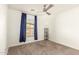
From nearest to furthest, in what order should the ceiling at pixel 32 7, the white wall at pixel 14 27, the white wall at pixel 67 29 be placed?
the ceiling at pixel 32 7 < the white wall at pixel 14 27 < the white wall at pixel 67 29

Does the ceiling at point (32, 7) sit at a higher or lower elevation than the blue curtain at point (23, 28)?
higher

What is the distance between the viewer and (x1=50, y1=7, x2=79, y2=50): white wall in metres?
1.74

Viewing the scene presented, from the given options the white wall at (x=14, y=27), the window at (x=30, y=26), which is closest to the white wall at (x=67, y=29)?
the window at (x=30, y=26)

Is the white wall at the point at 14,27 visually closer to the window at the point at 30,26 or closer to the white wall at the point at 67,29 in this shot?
the window at the point at 30,26

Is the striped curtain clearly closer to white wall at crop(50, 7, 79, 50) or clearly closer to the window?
the window

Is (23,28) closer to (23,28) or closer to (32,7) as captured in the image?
(23,28)

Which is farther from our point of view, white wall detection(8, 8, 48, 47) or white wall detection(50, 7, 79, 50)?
white wall detection(50, 7, 79, 50)

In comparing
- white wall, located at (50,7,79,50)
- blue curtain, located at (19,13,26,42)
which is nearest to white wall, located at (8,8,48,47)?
A: blue curtain, located at (19,13,26,42)

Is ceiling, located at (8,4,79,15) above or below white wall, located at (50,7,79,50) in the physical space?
above

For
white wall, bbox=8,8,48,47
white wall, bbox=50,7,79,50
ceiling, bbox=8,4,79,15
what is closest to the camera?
ceiling, bbox=8,4,79,15

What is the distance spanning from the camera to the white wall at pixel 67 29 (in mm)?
1742

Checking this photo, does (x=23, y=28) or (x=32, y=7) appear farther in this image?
(x=23, y=28)

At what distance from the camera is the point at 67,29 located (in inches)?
70.3

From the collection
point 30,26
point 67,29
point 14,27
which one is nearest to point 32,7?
point 30,26
